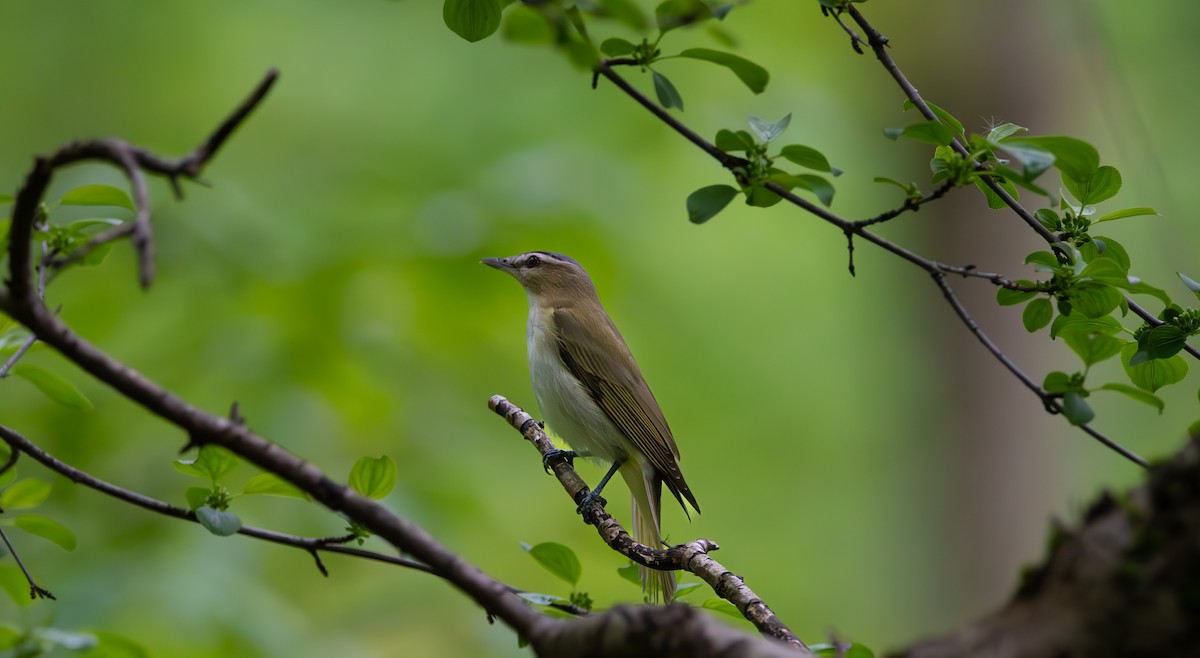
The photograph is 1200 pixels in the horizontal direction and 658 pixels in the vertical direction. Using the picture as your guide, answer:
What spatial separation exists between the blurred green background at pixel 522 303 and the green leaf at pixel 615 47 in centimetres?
98

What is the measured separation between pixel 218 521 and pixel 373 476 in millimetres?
346

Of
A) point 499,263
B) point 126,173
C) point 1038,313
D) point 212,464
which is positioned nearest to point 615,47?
point 126,173

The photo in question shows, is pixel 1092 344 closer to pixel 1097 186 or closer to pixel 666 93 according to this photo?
pixel 1097 186

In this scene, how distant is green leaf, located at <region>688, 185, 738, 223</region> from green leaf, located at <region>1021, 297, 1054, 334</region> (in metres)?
0.73

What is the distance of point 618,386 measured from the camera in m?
4.94

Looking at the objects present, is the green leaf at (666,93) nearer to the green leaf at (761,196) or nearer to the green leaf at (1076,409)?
the green leaf at (761,196)

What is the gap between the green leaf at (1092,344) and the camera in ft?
6.63

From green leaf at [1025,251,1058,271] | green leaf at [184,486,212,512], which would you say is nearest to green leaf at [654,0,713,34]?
green leaf at [1025,251,1058,271]

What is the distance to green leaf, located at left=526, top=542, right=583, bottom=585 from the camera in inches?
89.2

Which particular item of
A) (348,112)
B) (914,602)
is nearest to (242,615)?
(348,112)

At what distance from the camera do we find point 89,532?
182 inches

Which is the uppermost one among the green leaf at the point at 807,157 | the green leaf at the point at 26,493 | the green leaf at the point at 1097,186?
the green leaf at the point at 1097,186

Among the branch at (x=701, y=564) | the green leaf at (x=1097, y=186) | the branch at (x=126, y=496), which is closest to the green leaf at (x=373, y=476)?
the branch at (x=126, y=496)

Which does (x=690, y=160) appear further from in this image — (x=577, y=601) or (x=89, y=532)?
(x=577, y=601)
